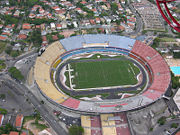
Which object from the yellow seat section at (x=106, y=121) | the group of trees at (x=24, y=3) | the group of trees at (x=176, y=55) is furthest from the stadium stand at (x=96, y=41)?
the group of trees at (x=24, y=3)

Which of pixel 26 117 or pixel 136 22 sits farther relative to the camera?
pixel 136 22

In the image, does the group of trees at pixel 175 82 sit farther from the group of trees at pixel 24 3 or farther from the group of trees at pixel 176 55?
the group of trees at pixel 24 3

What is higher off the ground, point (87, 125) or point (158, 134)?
point (87, 125)

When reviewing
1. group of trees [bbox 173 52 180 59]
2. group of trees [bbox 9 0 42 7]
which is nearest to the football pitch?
group of trees [bbox 173 52 180 59]

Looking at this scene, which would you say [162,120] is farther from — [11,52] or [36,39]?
[11,52]

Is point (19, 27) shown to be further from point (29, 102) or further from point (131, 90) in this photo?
point (131, 90)

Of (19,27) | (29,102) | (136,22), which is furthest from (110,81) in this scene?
(19,27)

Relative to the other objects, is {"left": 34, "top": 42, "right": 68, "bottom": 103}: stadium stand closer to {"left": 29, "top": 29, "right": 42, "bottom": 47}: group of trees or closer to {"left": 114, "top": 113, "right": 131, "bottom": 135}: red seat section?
{"left": 29, "top": 29, "right": 42, "bottom": 47}: group of trees
